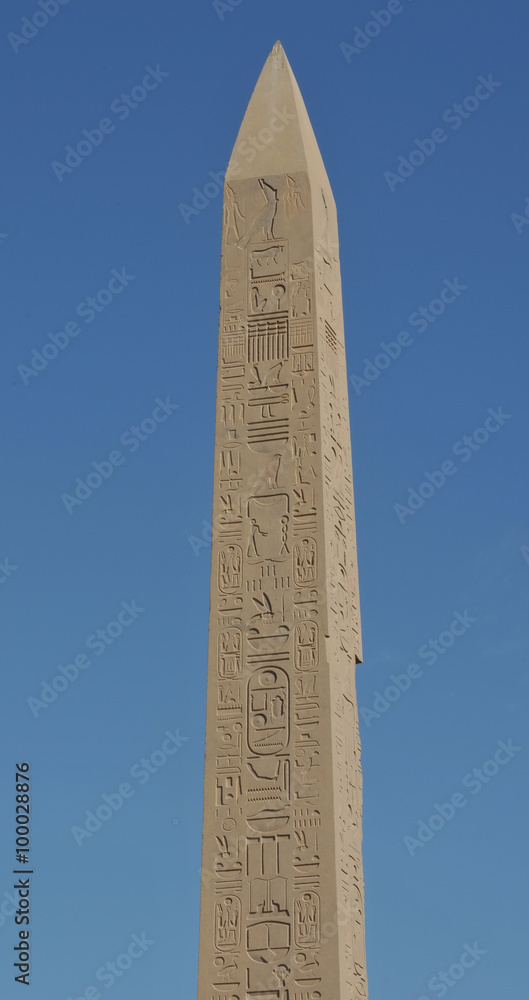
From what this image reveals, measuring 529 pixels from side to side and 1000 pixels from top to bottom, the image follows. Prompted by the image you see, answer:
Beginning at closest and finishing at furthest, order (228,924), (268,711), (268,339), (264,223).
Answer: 1. (228,924)
2. (268,711)
3. (268,339)
4. (264,223)

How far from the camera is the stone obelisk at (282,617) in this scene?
381 inches

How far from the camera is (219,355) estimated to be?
440 inches

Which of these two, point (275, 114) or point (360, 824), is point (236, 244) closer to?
point (275, 114)

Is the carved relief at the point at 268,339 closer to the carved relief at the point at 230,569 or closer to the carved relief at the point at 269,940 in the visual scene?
the carved relief at the point at 230,569

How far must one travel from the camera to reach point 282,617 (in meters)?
10.3

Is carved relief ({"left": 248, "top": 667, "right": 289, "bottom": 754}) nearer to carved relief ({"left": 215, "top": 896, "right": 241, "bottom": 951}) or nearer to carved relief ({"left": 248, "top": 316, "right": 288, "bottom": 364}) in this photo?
carved relief ({"left": 215, "top": 896, "right": 241, "bottom": 951})

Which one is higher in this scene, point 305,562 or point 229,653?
point 305,562

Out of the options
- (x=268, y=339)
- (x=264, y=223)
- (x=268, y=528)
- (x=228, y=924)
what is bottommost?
(x=228, y=924)

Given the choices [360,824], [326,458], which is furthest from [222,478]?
[360,824]

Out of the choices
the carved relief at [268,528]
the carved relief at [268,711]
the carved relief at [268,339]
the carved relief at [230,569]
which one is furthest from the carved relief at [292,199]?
the carved relief at [268,711]

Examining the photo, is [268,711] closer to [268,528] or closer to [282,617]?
[282,617]

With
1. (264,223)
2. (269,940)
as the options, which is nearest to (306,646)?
(269,940)

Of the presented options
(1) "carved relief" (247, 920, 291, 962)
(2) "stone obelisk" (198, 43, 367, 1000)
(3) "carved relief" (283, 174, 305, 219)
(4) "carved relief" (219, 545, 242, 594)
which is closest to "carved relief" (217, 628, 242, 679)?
(2) "stone obelisk" (198, 43, 367, 1000)

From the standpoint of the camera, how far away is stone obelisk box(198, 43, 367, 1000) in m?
9.67
